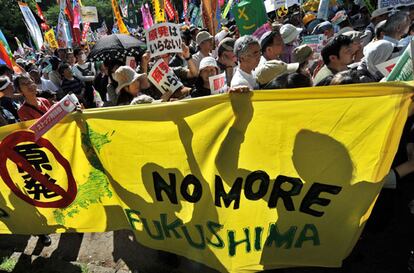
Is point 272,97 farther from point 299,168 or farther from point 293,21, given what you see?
point 293,21

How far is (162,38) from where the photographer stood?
3986 mm

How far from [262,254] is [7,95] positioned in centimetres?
358

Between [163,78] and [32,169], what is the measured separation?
52.7 inches

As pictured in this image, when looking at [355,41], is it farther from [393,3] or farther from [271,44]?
[393,3]

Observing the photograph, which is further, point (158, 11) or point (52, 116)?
point (158, 11)

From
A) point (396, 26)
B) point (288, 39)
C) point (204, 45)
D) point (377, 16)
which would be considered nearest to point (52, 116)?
point (204, 45)

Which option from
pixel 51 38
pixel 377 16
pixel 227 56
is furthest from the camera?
pixel 51 38

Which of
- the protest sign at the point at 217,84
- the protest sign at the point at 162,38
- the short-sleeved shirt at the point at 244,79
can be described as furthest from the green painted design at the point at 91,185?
the protest sign at the point at 162,38

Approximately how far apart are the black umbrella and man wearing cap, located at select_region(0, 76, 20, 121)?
4.69 feet

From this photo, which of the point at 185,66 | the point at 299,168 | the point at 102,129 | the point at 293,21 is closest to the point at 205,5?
the point at 185,66

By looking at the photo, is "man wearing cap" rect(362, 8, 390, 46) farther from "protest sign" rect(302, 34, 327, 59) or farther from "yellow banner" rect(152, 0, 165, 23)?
"yellow banner" rect(152, 0, 165, 23)

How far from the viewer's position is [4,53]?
4949 millimetres

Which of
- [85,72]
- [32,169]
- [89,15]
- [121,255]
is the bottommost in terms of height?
[121,255]

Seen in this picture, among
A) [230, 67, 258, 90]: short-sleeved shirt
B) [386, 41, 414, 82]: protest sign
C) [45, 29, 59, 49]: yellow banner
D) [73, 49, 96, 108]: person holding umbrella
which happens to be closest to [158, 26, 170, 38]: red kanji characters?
[230, 67, 258, 90]: short-sleeved shirt
